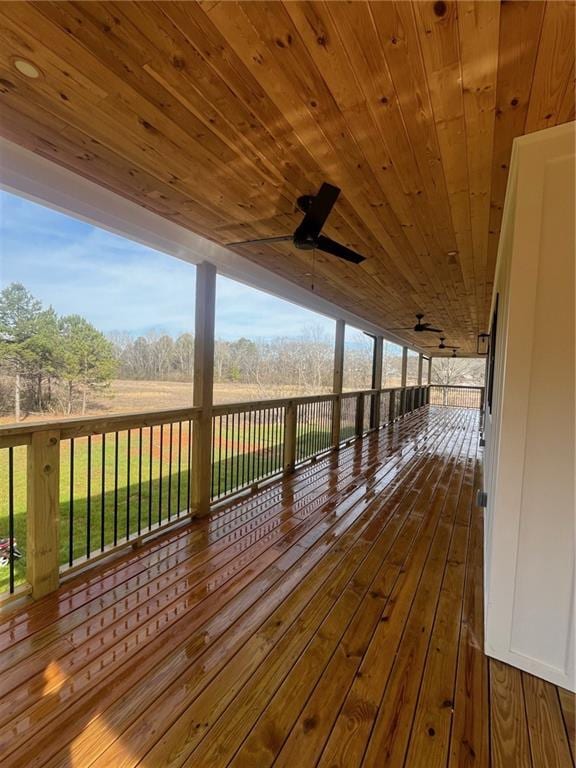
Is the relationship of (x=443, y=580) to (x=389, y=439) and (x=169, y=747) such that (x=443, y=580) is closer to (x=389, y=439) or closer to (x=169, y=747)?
(x=169, y=747)

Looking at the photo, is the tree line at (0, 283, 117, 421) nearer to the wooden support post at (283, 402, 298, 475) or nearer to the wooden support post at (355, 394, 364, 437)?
the wooden support post at (283, 402, 298, 475)

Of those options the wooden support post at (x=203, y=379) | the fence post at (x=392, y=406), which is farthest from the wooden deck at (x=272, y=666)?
the fence post at (x=392, y=406)

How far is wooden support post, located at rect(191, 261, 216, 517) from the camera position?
3.16 meters

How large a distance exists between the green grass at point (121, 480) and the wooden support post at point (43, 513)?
19 cm

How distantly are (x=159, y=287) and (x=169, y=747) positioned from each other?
277 cm

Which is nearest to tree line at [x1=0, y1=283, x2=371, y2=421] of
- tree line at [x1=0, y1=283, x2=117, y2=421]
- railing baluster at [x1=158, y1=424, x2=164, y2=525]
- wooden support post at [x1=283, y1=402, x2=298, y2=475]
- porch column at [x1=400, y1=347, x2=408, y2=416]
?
tree line at [x1=0, y1=283, x2=117, y2=421]

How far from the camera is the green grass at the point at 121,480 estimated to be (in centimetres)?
245

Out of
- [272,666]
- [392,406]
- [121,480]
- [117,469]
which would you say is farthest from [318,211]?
[392,406]

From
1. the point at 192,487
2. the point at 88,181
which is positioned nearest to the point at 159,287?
the point at 88,181

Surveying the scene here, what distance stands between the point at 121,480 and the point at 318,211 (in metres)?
3.59

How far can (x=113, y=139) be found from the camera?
68.2 inches

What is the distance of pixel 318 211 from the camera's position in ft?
6.80

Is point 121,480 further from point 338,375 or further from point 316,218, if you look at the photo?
point 338,375

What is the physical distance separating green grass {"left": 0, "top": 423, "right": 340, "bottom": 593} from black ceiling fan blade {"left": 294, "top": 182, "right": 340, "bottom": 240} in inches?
75.2
